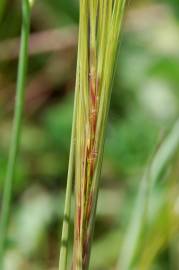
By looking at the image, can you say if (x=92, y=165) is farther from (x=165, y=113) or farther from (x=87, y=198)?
(x=165, y=113)

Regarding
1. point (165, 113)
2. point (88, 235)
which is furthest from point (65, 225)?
point (165, 113)

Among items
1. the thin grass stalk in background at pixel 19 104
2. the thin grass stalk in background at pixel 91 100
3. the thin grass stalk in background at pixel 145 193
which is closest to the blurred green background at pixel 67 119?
the thin grass stalk in background at pixel 145 193

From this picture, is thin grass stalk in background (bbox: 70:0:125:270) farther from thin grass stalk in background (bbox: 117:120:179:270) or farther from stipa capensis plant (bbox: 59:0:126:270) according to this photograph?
thin grass stalk in background (bbox: 117:120:179:270)

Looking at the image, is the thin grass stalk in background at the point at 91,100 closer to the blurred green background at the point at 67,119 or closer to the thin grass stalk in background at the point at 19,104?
the thin grass stalk in background at the point at 19,104

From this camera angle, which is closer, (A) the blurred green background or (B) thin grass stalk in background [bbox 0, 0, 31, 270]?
(B) thin grass stalk in background [bbox 0, 0, 31, 270]

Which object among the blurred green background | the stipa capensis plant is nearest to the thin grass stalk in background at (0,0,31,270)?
the stipa capensis plant

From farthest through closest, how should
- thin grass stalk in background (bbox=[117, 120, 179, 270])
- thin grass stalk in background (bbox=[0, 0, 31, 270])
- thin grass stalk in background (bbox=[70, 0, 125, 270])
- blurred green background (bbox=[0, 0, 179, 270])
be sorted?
1. blurred green background (bbox=[0, 0, 179, 270])
2. thin grass stalk in background (bbox=[117, 120, 179, 270])
3. thin grass stalk in background (bbox=[0, 0, 31, 270])
4. thin grass stalk in background (bbox=[70, 0, 125, 270])
